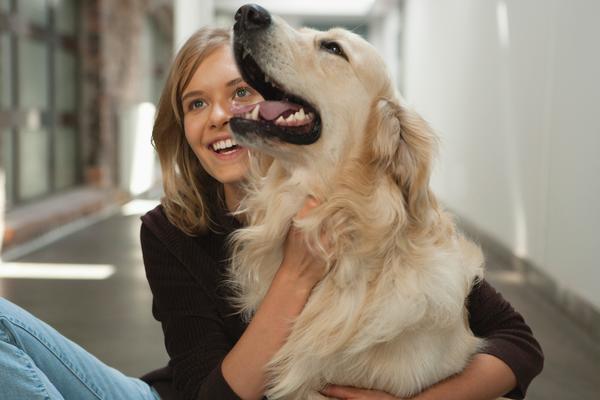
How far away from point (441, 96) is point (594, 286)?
521 cm

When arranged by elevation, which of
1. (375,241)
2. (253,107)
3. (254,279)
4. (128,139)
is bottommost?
(128,139)

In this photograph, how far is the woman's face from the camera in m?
1.69

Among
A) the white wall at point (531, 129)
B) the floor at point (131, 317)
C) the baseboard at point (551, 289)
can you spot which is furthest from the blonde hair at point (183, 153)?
the floor at point (131, 317)

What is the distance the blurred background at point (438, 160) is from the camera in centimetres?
333

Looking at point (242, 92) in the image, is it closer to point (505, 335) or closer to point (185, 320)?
point (185, 320)

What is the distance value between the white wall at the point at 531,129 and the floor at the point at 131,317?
0.21 meters

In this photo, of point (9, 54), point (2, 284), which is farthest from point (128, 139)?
point (2, 284)

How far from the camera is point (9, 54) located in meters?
5.83

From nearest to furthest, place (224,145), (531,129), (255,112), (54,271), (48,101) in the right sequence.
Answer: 1. (255,112)
2. (224,145)
3. (531,129)
4. (54,271)
5. (48,101)

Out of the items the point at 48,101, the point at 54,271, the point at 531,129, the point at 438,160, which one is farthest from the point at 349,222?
the point at 48,101

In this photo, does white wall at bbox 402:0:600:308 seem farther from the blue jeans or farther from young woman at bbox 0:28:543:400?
the blue jeans

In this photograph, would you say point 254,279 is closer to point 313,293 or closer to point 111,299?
point 313,293

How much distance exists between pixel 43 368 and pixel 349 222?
0.67 m

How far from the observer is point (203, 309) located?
5.20ft
